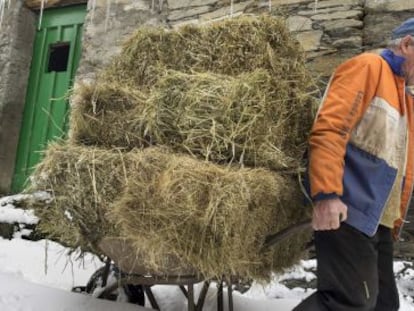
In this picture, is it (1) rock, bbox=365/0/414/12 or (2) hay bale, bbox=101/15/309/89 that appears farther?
(1) rock, bbox=365/0/414/12

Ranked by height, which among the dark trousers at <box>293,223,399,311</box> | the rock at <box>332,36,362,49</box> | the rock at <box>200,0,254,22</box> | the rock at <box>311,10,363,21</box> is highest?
the rock at <box>200,0,254,22</box>

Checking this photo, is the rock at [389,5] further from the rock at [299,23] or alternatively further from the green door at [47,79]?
the green door at [47,79]

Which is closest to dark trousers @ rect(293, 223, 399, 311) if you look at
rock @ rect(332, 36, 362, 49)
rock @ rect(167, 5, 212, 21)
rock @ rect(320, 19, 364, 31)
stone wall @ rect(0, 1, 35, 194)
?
rock @ rect(332, 36, 362, 49)

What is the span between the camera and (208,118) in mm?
1901

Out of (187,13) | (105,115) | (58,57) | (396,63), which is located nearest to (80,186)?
(105,115)

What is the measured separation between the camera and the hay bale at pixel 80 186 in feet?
6.00

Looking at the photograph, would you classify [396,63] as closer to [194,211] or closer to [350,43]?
[194,211]

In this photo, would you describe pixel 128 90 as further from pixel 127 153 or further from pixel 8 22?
pixel 8 22

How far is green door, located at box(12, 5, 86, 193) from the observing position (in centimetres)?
540

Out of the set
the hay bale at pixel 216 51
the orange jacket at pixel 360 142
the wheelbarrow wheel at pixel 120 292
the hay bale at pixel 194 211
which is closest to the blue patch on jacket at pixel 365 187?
the orange jacket at pixel 360 142

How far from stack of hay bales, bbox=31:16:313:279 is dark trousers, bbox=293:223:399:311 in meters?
0.24

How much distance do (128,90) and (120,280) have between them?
82 centimetres

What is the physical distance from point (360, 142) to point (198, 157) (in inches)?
23.9

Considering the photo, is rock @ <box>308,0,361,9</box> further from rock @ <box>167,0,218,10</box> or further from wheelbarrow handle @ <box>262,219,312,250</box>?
wheelbarrow handle @ <box>262,219,312,250</box>
